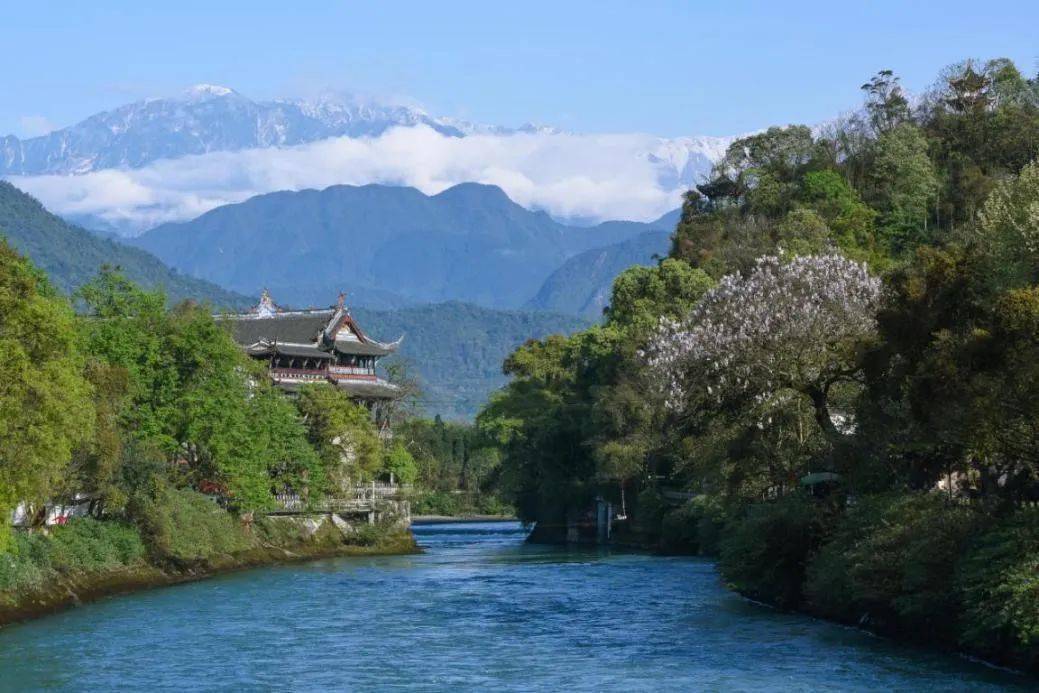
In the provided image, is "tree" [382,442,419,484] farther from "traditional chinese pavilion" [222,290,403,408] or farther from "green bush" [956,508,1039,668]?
"green bush" [956,508,1039,668]

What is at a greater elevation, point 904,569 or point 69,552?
point 904,569

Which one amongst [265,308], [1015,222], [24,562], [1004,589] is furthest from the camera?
[265,308]

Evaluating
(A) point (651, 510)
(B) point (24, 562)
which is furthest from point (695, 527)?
(B) point (24, 562)

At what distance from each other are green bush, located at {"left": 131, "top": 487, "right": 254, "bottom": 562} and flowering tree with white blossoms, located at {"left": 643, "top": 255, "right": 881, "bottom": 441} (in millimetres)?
23229

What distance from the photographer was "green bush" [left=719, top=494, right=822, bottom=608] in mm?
50031

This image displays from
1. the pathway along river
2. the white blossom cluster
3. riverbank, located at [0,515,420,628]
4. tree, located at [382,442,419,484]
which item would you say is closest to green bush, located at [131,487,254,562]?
riverbank, located at [0,515,420,628]

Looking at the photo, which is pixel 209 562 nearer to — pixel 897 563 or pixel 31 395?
pixel 31 395

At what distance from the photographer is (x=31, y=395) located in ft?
153

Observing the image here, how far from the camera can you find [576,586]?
6488 cm

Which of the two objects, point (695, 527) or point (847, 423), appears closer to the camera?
point (847, 423)

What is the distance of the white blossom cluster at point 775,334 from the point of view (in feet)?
178

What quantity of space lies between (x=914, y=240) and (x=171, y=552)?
200 ft

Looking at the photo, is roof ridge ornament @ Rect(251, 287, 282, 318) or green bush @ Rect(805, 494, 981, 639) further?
roof ridge ornament @ Rect(251, 287, 282, 318)

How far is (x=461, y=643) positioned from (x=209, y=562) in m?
29.4
